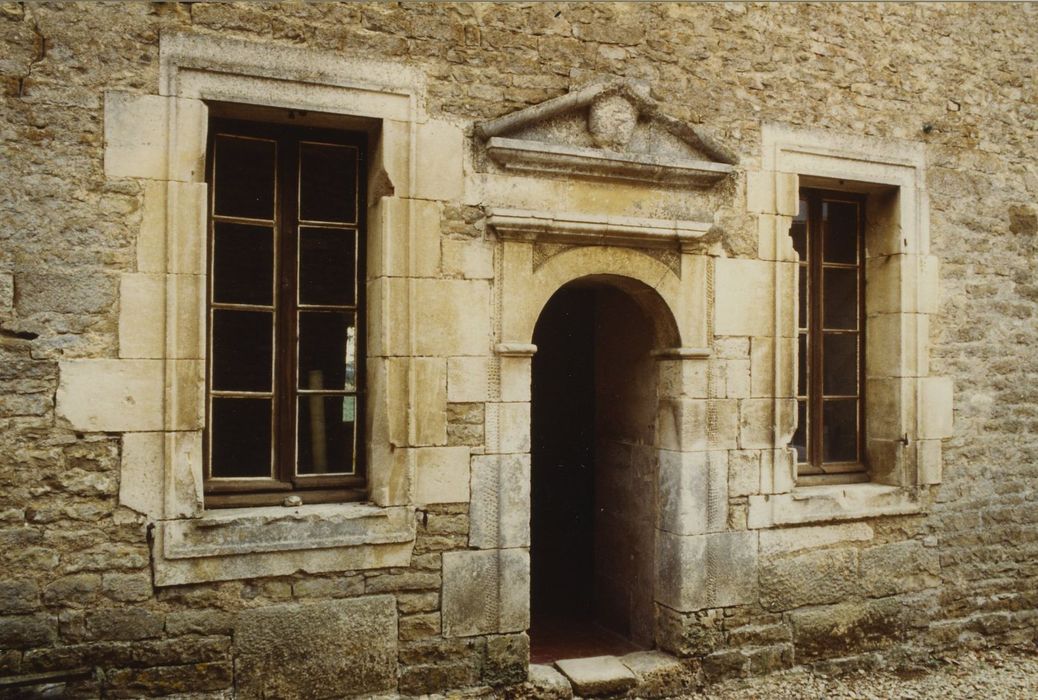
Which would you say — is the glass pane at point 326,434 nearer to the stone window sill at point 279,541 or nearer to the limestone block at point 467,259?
the stone window sill at point 279,541

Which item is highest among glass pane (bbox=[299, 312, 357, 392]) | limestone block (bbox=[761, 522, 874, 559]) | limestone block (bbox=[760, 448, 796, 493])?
glass pane (bbox=[299, 312, 357, 392])

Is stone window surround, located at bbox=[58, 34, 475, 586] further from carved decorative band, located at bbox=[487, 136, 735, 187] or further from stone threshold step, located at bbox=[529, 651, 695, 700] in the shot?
stone threshold step, located at bbox=[529, 651, 695, 700]

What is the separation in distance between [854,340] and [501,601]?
2.92 meters

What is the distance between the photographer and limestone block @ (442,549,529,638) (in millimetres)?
3904

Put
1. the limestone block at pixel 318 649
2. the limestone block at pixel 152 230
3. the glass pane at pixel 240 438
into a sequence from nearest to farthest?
the limestone block at pixel 152 230 < the limestone block at pixel 318 649 < the glass pane at pixel 240 438

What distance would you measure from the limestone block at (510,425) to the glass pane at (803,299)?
2.06m

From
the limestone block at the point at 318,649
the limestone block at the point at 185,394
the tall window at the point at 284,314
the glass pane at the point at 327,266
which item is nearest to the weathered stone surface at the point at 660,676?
the limestone block at the point at 318,649

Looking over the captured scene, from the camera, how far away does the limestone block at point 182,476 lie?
11.3 feet

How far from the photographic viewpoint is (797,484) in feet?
15.9

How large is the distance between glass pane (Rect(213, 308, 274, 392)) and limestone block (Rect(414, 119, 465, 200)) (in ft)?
3.36

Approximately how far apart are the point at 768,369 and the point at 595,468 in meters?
1.44

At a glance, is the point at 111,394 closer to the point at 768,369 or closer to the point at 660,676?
the point at 660,676

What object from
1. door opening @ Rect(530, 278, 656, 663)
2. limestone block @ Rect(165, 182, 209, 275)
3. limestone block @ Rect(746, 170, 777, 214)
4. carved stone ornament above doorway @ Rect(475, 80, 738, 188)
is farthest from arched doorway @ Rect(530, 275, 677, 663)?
limestone block @ Rect(165, 182, 209, 275)

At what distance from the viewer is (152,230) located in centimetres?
346
